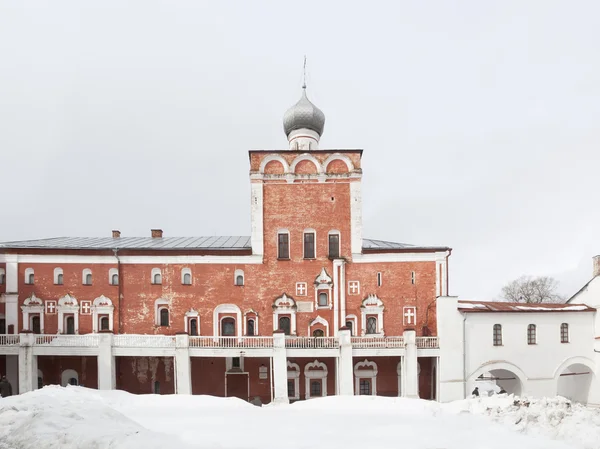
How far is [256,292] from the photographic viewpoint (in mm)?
22234

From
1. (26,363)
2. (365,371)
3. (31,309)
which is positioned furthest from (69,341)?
(365,371)

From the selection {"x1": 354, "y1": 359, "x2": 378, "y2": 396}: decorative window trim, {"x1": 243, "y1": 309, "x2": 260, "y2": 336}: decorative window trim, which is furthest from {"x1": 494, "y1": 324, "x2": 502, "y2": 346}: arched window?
{"x1": 243, "y1": 309, "x2": 260, "y2": 336}: decorative window trim

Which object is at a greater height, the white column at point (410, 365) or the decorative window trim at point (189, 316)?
the decorative window trim at point (189, 316)

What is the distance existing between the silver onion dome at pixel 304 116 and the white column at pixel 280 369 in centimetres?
1571

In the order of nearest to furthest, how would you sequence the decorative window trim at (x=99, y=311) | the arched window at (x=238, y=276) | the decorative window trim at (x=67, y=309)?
the decorative window trim at (x=67, y=309) < the decorative window trim at (x=99, y=311) < the arched window at (x=238, y=276)

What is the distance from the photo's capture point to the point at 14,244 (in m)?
22.8

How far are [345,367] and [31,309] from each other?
1864cm

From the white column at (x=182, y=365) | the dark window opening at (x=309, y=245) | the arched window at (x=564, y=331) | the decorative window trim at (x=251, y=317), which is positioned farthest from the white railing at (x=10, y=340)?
the arched window at (x=564, y=331)

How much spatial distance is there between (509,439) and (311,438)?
18.6ft

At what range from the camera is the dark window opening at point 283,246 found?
891 inches

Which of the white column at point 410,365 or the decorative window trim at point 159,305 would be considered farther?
the decorative window trim at point 159,305

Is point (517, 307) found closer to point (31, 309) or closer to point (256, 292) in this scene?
point (256, 292)

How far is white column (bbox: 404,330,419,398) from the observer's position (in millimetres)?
19281

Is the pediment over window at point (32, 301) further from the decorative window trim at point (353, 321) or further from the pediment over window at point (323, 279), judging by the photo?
the decorative window trim at point (353, 321)
